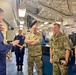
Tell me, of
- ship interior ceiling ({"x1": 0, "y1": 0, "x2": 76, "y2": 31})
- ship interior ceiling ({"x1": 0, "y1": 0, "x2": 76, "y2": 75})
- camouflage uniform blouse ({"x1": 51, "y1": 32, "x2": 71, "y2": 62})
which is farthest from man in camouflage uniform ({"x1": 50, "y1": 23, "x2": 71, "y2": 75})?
ship interior ceiling ({"x1": 0, "y1": 0, "x2": 76, "y2": 31})

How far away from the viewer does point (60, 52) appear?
15.5 ft

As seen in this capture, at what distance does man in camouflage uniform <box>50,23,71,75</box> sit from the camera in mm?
4594

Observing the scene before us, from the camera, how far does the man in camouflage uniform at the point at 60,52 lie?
4.59 m

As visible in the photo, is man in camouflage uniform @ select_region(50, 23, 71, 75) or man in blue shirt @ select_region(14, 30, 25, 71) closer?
man in camouflage uniform @ select_region(50, 23, 71, 75)

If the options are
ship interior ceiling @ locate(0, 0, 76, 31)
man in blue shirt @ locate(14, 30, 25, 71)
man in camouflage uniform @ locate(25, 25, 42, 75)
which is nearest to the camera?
man in camouflage uniform @ locate(25, 25, 42, 75)

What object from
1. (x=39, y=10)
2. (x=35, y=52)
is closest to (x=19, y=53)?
(x=35, y=52)

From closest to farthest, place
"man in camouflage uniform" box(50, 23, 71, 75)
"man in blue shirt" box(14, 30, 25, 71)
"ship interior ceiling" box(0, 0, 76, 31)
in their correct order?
"man in camouflage uniform" box(50, 23, 71, 75) → "ship interior ceiling" box(0, 0, 76, 31) → "man in blue shirt" box(14, 30, 25, 71)

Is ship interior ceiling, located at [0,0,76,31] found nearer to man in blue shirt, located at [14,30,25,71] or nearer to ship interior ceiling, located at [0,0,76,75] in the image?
ship interior ceiling, located at [0,0,76,75]

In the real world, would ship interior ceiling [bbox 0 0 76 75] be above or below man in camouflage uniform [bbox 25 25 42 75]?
above

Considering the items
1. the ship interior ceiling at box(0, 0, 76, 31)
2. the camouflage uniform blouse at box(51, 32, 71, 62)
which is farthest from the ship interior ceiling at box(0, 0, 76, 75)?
the camouflage uniform blouse at box(51, 32, 71, 62)

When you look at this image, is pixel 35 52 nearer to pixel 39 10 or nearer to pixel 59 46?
pixel 59 46

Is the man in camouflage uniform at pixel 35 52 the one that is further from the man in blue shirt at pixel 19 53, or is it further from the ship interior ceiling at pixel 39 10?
the man in blue shirt at pixel 19 53

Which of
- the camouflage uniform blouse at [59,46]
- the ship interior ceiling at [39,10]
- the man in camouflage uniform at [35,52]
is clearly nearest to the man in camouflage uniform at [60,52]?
the camouflage uniform blouse at [59,46]

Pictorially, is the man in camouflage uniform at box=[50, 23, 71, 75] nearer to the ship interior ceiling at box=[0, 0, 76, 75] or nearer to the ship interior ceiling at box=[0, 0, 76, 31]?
the ship interior ceiling at box=[0, 0, 76, 75]
